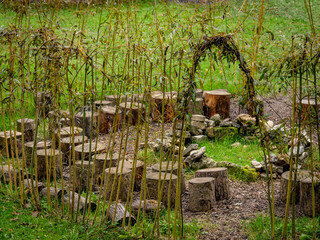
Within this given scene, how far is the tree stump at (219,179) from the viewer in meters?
3.79

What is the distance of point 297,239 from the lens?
119 inches

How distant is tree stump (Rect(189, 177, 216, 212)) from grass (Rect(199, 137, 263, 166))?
119 centimetres

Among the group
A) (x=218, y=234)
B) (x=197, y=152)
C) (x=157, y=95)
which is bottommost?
(x=218, y=234)

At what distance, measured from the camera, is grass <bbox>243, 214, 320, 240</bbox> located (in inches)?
119

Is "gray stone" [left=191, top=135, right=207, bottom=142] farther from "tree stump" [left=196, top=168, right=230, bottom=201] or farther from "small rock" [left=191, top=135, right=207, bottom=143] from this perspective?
"tree stump" [left=196, top=168, right=230, bottom=201]

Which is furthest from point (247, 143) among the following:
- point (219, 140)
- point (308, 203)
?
point (308, 203)

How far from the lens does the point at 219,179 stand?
3.81m

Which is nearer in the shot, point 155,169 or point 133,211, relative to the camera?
point 133,211

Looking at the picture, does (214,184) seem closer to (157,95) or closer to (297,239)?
(297,239)

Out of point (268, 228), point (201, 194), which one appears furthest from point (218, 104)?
point (268, 228)

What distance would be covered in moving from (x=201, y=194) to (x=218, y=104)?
110 inches

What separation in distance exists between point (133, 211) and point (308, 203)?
146cm

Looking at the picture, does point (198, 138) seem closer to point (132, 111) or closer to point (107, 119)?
point (132, 111)

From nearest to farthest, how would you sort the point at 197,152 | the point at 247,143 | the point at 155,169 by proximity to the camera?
the point at 155,169
the point at 197,152
the point at 247,143
